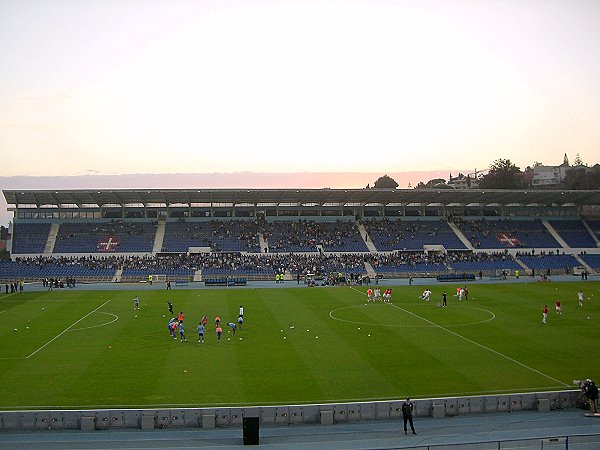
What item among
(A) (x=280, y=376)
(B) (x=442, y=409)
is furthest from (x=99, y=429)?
(B) (x=442, y=409)

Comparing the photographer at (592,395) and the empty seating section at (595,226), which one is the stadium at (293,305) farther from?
the photographer at (592,395)

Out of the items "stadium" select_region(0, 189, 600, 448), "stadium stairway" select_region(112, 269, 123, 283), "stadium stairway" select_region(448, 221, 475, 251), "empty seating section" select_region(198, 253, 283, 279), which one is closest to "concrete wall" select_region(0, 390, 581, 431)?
"stadium" select_region(0, 189, 600, 448)

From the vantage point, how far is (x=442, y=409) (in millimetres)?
19031

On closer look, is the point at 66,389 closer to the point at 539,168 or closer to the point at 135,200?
the point at 135,200

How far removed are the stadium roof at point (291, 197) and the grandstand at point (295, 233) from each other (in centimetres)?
14

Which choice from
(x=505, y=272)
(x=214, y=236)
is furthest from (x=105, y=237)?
(x=505, y=272)

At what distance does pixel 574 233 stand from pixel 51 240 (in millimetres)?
63437

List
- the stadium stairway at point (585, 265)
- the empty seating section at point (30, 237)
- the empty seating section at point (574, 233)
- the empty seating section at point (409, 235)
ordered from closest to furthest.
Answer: the stadium stairway at point (585, 265), the empty seating section at point (30, 237), the empty seating section at point (409, 235), the empty seating section at point (574, 233)

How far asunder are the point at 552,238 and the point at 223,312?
169 ft

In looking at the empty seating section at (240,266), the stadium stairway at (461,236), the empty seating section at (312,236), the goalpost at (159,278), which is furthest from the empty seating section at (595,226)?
the goalpost at (159,278)

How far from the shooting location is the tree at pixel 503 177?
129m

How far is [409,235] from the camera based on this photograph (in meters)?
74.9

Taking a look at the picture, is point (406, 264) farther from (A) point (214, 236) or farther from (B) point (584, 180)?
(B) point (584, 180)

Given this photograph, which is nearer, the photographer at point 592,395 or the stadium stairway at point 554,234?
the photographer at point 592,395
